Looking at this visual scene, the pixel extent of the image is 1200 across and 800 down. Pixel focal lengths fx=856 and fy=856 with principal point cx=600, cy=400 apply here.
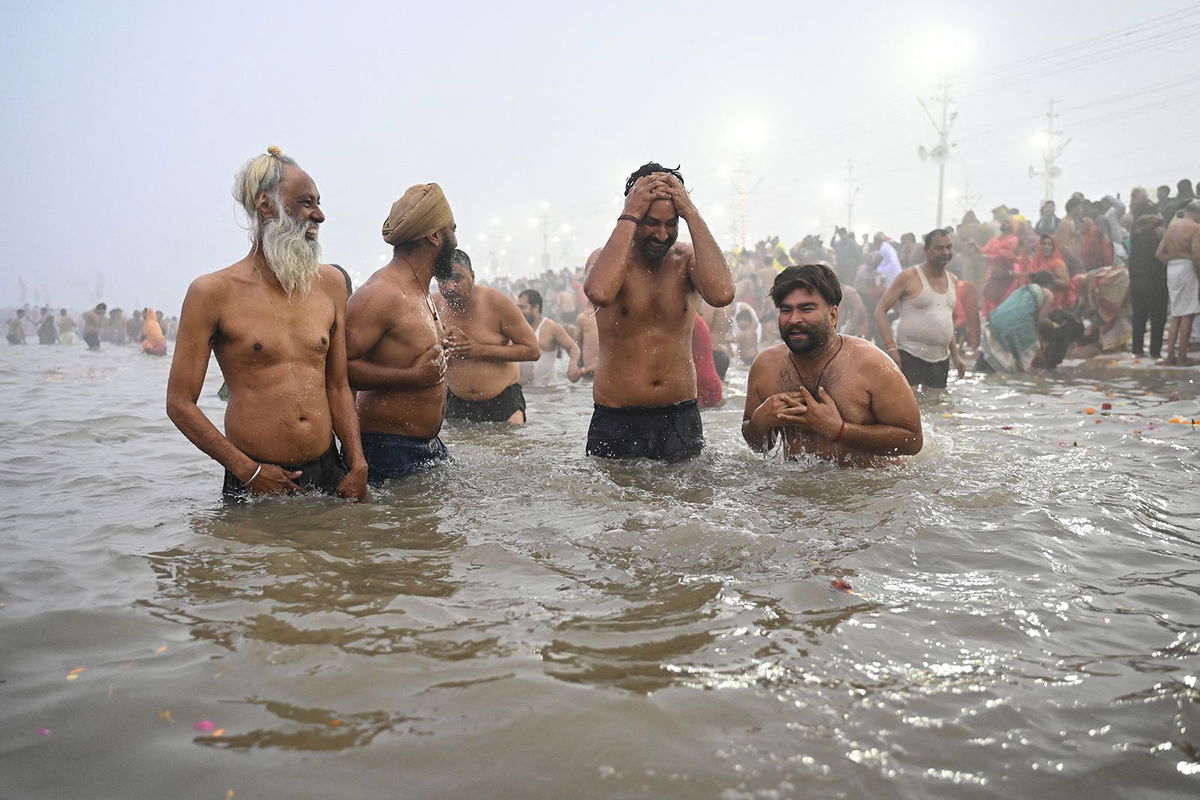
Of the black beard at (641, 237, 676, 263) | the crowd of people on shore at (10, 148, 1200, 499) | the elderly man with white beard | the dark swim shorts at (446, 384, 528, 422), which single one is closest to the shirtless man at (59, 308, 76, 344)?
the dark swim shorts at (446, 384, 528, 422)

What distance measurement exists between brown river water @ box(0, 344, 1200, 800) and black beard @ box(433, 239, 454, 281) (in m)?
1.08

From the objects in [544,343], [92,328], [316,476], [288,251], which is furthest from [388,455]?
[92,328]

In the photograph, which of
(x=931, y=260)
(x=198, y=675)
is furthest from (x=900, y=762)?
(x=931, y=260)

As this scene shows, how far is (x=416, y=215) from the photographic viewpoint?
168 inches

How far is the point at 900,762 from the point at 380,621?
1534 millimetres

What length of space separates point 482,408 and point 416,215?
276 cm

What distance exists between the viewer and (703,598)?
2801 mm

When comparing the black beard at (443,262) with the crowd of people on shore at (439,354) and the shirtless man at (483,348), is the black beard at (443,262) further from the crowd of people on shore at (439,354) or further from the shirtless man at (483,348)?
the shirtless man at (483,348)

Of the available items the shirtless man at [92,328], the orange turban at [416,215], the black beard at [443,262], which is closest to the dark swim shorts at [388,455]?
the black beard at [443,262]

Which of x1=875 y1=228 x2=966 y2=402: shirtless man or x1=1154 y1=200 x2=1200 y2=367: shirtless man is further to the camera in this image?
x1=1154 y1=200 x2=1200 y2=367: shirtless man

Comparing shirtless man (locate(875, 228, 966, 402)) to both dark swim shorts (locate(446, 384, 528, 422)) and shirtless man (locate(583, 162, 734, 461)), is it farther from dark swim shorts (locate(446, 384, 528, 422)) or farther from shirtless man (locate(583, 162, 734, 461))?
shirtless man (locate(583, 162, 734, 461))

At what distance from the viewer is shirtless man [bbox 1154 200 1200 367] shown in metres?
10.5

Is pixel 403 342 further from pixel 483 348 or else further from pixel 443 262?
pixel 483 348

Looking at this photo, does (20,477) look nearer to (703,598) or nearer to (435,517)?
(435,517)
